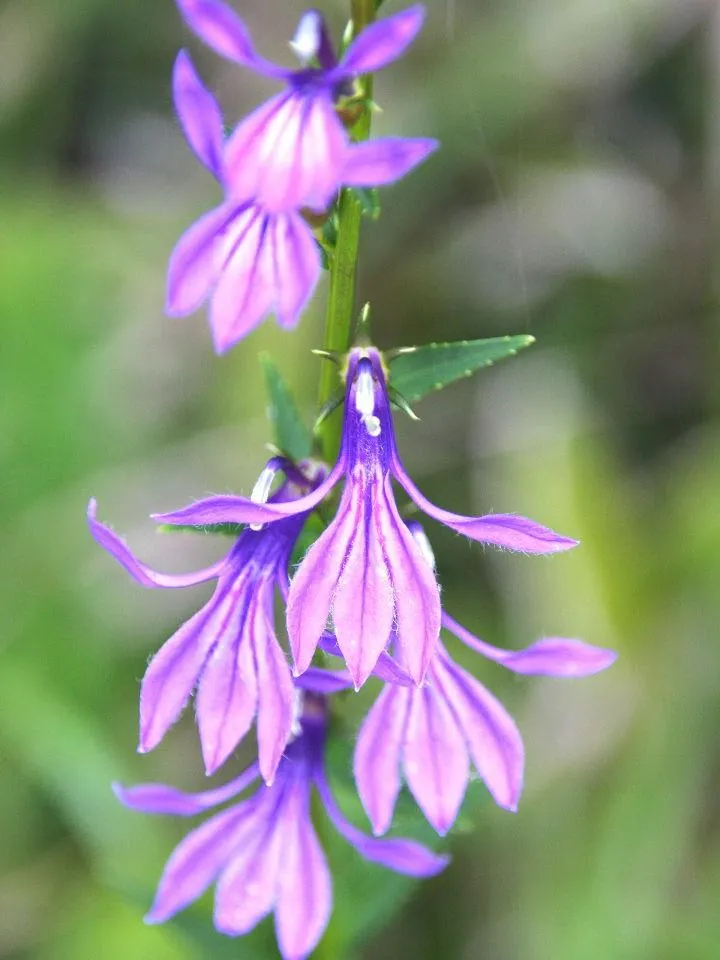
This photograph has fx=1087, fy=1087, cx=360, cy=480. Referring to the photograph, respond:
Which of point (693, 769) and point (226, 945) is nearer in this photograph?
point (226, 945)

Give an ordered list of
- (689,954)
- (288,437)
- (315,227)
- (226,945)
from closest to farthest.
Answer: (315,227)
(288,437)
(226,945)
(689,954)

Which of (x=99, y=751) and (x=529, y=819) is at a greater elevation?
(x=99, y=751)

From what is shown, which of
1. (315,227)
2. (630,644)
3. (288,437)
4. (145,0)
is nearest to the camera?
(315,227)

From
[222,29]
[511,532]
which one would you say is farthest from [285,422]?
[222,29]

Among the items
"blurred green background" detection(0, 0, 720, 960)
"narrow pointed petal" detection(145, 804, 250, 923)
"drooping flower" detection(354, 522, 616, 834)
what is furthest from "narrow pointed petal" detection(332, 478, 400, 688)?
"blurred green background" detection(0, 0, 720, 960)

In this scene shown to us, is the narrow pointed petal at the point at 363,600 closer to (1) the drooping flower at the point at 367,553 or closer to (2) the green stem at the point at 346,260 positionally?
(1) the drooping flower at the point at 367,553

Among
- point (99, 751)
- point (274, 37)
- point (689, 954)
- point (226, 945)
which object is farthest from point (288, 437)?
point (274, 37)

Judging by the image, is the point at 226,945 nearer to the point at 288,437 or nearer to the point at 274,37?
the point at 288,437

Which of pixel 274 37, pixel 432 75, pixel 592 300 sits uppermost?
pixel 274 37
